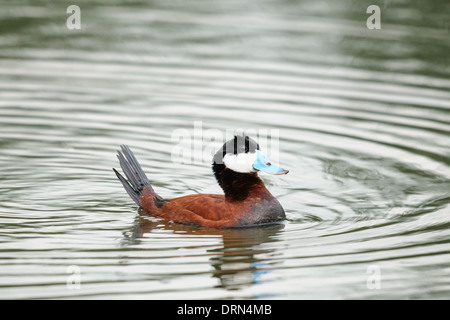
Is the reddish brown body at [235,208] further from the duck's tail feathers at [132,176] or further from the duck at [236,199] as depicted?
the duck's tail feathers at [132,176]

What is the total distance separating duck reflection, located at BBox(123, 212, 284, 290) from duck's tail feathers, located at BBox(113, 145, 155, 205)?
0.32m

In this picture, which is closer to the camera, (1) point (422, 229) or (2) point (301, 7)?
(1) point (422, 229)

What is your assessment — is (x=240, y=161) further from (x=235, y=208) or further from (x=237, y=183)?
(x=235, y=208)

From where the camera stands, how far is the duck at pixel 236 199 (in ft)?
29.7

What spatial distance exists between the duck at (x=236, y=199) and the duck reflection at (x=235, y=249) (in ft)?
0.26

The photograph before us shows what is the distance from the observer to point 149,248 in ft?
27.6

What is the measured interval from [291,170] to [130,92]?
3794 millimetres

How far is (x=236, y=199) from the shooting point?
30.3 feet

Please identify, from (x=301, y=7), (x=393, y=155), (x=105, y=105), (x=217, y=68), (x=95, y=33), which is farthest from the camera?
(x=301, y=7)

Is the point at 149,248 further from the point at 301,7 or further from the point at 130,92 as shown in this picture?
the point at 301,7

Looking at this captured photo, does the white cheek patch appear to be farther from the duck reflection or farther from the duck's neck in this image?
the duck reflection

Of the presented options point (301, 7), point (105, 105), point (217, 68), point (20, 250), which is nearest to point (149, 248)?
point (20, 250)

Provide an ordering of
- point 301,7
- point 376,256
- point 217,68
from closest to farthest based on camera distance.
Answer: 1. point 376,256
2. point 217,68
3. point 301,7

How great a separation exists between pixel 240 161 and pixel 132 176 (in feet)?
4.89
